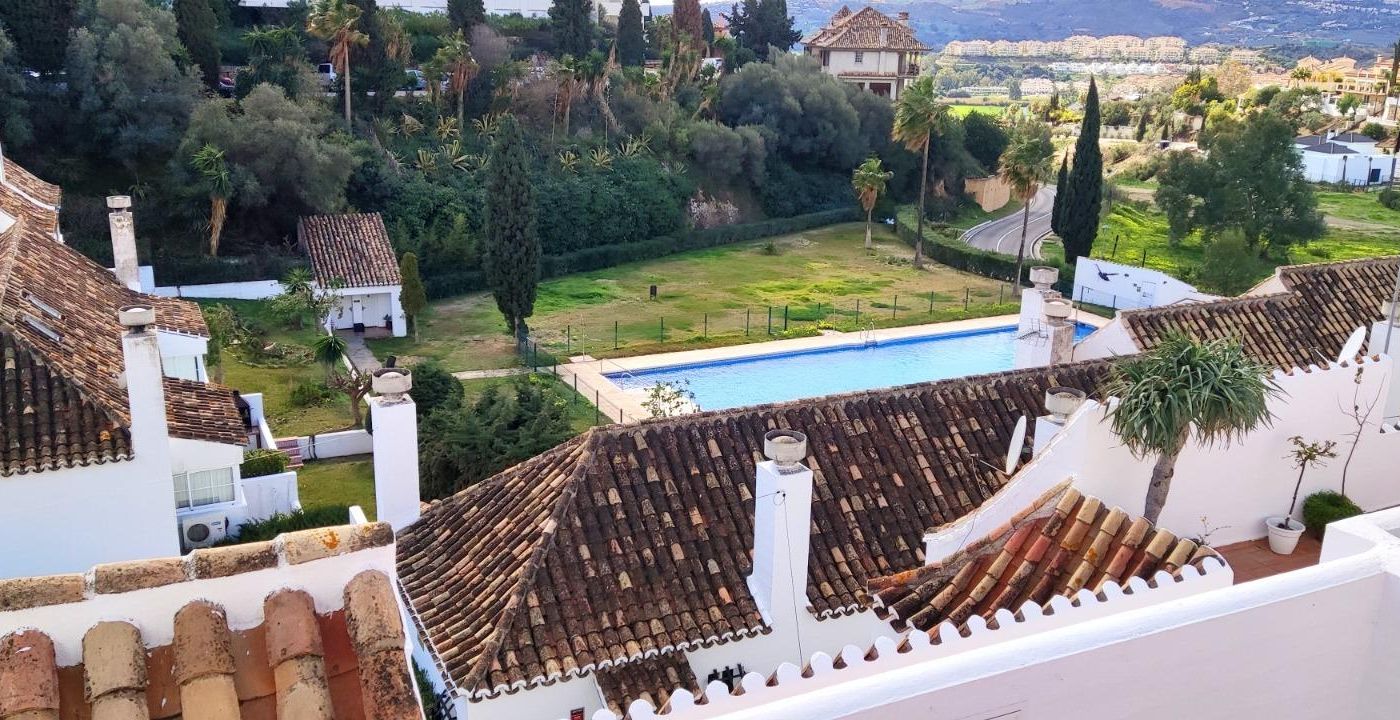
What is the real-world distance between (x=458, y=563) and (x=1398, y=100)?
108 m

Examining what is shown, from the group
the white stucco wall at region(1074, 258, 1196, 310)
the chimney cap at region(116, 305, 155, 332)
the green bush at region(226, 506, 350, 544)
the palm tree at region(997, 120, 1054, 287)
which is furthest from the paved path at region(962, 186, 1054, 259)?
the chimney cap at region(116, 305, 155, 332)

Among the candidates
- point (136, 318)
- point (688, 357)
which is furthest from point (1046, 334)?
point (688, 357)

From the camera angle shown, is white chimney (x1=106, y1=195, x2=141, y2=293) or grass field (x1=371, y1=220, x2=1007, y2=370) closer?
white chimney (x1=106, y1=195, x2=141, y2=293)

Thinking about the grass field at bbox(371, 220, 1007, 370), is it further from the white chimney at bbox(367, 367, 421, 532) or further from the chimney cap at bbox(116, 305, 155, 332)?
the white chimney at bbox(367, 367, 421, 532)

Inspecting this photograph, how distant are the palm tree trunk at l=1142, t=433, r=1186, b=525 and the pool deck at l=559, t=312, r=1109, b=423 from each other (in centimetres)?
1609

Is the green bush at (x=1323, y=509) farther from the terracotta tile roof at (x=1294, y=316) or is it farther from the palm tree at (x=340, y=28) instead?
the palm tree at (x=340, y=28)

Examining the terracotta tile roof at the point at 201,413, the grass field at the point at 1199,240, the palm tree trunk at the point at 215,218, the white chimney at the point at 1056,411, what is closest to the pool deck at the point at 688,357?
the terracotta tile roof at the point at 201,413

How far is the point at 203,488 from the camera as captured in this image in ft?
59.3

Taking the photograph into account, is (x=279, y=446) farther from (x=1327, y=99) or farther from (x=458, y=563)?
(x=1327, y=99)

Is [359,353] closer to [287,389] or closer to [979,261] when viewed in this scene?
[287,389]

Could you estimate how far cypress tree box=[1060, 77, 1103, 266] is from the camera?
1700 inches

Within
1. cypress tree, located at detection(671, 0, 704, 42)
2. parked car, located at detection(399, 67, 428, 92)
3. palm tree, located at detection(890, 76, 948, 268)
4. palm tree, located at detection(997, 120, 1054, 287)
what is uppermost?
cypress tree, located at detection(671, 0, 704, 42)

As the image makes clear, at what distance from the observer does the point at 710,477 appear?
1292 centimetres

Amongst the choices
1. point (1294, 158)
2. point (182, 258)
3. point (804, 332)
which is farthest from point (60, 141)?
point (1294, 158)
